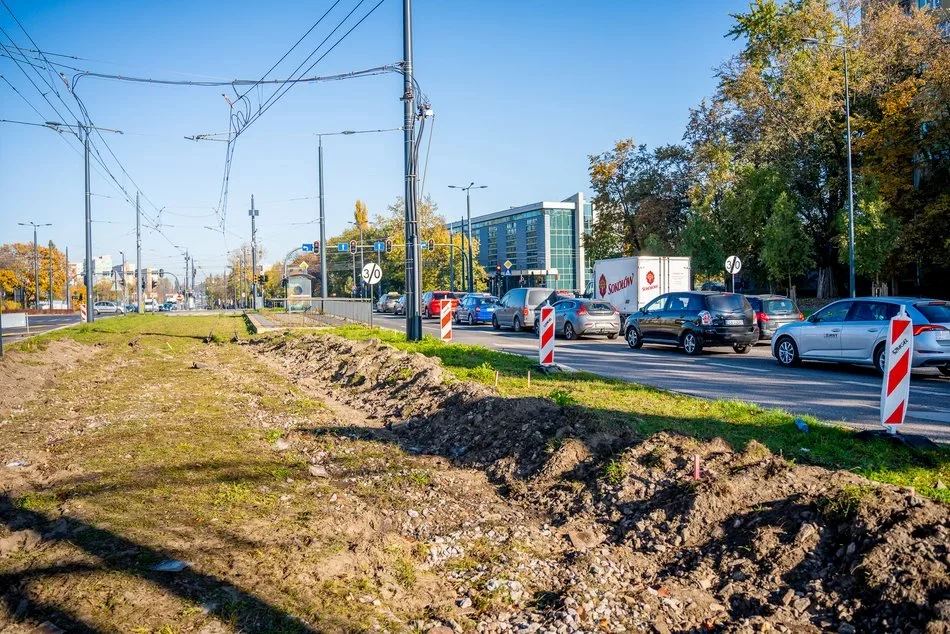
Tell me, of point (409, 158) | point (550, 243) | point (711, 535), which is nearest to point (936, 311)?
point (711, 535)

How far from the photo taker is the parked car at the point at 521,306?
30084mm

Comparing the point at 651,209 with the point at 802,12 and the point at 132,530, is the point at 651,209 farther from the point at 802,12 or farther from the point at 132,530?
the point at 132,530

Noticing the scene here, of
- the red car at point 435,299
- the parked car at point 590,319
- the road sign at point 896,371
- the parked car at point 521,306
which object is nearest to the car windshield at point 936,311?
the road sign at point 896,371

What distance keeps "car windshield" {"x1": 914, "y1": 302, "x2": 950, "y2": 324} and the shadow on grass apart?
13.0 meters

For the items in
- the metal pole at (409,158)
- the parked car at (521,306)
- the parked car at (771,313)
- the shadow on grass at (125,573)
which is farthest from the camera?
the parked car at (521,306)

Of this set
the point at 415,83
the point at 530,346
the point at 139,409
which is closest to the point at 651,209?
the point at 530,346

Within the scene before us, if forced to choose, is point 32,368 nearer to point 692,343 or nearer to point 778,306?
point 692,343

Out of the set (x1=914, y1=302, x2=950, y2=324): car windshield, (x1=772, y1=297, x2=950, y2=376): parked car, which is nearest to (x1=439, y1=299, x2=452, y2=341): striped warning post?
(x1=772, y1=297, x2=950, y2=376): parked car

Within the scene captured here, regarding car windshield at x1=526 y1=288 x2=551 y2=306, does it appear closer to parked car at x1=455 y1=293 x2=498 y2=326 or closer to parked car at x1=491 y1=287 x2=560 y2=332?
parked car at x1=491 y1=287 x2=560 y2=332

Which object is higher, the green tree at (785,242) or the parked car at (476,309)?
the green tree at (785,242)

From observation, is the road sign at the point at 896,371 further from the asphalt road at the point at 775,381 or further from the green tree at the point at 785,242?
the green tree at the point at 785,242

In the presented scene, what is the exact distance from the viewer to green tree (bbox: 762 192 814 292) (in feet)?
114

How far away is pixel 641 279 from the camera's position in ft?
95.2

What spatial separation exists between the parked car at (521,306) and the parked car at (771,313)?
8.89m
